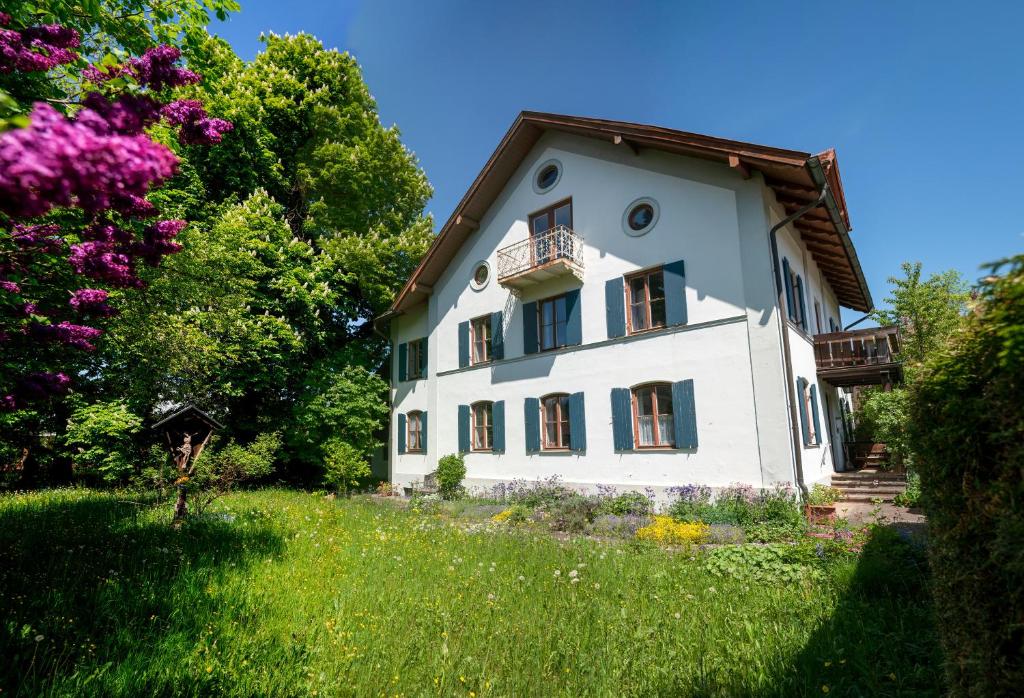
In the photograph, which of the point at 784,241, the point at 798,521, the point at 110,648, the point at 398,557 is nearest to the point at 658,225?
the point at 784,241

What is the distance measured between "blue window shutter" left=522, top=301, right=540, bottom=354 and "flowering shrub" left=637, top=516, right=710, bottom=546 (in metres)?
6.97

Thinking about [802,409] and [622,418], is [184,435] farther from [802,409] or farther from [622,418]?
[802,409]

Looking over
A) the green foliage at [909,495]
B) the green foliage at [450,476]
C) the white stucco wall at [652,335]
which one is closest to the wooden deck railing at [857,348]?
the white stucco wall at [652,335]

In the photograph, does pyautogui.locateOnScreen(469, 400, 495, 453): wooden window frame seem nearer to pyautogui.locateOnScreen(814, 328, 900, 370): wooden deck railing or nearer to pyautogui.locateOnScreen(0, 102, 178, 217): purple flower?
pyautogui.locateOnScreen(814, 328, 900, 370): wooden deck railing

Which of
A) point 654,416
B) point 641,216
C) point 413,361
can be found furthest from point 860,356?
point 413,361

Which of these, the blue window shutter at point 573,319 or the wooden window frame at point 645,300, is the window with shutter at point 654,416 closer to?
the wooden window frame at point 645,300

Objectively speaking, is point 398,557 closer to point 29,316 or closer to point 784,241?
point 29,316

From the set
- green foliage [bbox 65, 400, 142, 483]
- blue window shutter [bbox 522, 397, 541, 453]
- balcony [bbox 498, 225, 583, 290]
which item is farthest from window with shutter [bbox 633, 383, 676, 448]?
green foliage [bbox 65, 400, 142, 483]

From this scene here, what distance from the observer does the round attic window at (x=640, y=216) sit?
12.6 meters

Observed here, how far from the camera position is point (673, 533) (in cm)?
827

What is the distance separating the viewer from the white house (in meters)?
10.8

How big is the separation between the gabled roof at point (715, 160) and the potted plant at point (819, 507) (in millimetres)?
6351

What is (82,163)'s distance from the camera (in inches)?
49.0

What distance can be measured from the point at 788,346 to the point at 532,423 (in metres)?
7.12
